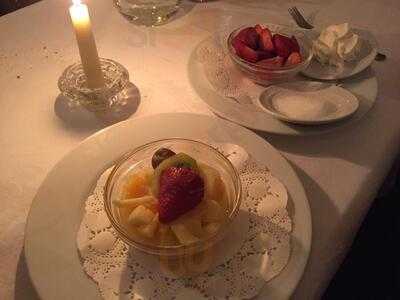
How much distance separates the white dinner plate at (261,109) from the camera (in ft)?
2.54

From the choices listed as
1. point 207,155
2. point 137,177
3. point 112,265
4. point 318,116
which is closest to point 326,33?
point 318,116

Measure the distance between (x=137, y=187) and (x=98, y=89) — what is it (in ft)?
1.05

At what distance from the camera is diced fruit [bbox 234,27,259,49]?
916 millimetres

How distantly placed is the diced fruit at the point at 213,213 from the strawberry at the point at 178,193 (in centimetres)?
2

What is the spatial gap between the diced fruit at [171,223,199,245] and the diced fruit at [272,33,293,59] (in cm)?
49

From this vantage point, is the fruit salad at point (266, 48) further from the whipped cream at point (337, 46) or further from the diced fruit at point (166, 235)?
the diced fruit at point (166, 235)

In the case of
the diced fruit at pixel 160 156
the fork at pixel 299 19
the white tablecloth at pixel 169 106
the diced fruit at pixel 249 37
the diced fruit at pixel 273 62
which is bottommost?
the white tablecloth at pixel 169 106

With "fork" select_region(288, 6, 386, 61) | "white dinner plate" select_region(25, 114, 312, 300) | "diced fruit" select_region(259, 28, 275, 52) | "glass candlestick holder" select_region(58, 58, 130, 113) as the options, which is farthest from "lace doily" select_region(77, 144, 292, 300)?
"fork" select_region(288, 6, 386, 61)

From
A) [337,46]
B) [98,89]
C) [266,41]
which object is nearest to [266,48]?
[266,41]

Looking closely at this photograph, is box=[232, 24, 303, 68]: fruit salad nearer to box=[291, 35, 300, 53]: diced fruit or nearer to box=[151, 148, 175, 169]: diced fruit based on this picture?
box=[291, 35, 300, 53]: diced fruit

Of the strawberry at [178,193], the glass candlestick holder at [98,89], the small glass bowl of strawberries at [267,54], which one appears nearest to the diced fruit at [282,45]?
the small glass bowl of strawberries at [267,54]

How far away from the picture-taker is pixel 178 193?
0.56 metres

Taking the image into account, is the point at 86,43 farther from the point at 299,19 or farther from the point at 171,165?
the point at 299,19

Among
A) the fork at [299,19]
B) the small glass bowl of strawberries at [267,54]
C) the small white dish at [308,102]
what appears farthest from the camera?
the fork at [299,19]
